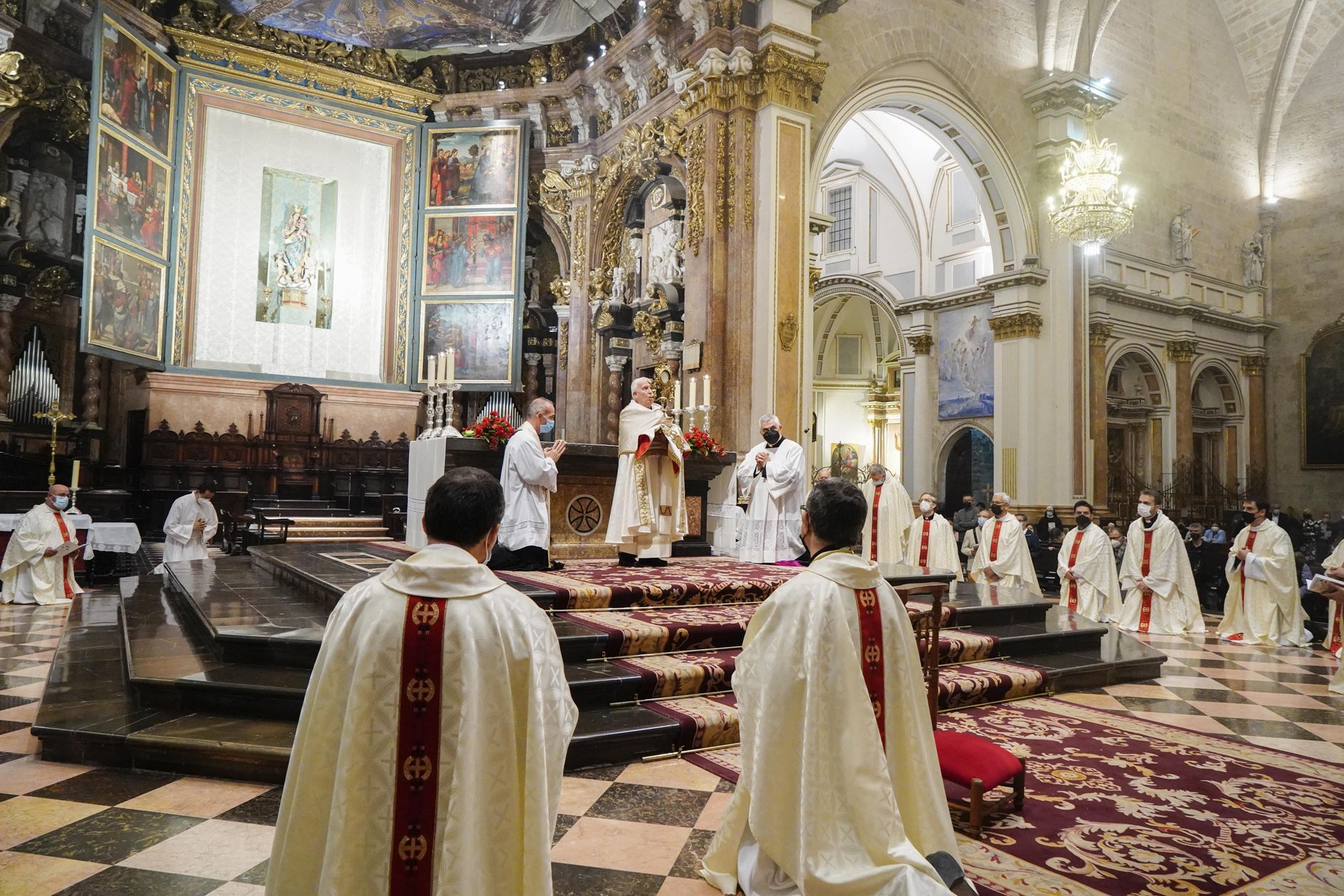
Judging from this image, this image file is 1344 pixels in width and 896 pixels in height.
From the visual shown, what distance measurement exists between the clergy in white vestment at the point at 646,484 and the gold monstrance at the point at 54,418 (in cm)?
803

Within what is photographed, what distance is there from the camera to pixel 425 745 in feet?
6.70

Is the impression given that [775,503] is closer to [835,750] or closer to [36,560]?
[835,750]

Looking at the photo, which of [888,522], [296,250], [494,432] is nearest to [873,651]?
[494,432]

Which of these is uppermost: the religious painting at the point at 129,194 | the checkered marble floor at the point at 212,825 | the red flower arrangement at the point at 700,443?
the religious painting at the point at 129,194

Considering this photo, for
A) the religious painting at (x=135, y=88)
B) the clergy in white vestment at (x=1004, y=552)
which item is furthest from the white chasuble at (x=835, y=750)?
the religious painting at (x=135, y=88)

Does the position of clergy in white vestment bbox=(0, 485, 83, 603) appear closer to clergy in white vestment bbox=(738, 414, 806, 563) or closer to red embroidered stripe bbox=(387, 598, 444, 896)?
clergy in white vestment bbox=(738, 414, 806, 563)

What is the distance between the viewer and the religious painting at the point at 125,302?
11383 millimetres

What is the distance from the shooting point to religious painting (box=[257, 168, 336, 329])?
14867 millimetres

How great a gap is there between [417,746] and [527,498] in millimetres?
5006

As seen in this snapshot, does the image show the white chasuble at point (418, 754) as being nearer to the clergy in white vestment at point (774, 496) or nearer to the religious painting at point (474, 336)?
the clergy in white vestment at point (774, 496)

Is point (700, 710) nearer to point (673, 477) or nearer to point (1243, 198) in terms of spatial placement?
point (673, 477)

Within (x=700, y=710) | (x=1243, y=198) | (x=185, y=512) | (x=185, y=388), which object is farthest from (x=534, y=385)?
(x=1243, y=198)

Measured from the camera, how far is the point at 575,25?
1421cm

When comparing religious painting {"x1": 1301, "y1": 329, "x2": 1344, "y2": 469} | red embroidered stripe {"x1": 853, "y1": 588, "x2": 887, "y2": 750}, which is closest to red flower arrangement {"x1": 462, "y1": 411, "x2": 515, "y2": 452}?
red embroidered stripe {"x1": 853, "y1": 588, "x2": 887, "y2": 750}
